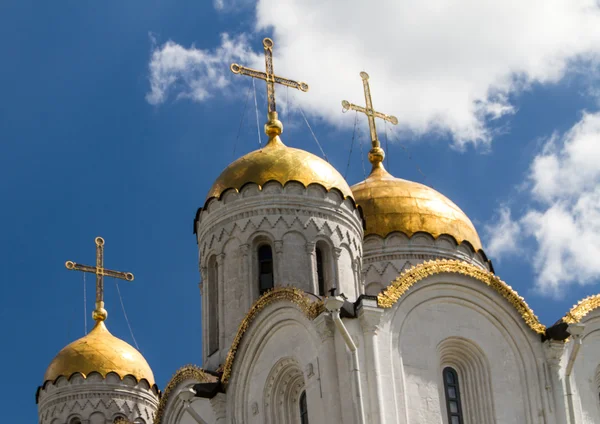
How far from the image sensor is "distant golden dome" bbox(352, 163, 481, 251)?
25016mm

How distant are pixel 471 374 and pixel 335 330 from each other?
2535 mm

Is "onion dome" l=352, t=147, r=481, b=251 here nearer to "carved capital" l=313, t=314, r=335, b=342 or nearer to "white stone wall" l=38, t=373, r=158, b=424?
"white stone wall" l=38, t=373, r=158, b=424

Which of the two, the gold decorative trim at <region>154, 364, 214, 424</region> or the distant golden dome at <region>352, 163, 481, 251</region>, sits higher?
the distant golden dome at <region>352, 163, 481, 251</region>

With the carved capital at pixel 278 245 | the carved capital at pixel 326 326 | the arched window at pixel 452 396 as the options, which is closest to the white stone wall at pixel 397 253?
the carved capital at pixel 278 245

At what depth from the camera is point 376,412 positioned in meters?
17.3

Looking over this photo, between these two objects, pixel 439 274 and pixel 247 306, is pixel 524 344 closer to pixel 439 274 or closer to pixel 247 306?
pixel 439 274

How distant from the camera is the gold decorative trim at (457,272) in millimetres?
18703

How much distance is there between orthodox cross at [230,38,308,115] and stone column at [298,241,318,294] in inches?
149

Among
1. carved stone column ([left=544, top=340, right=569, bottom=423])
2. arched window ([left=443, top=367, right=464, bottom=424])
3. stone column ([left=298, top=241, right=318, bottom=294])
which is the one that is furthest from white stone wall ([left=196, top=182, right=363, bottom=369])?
carved stone column ([left=544, top=340, right=569, bottom=423])

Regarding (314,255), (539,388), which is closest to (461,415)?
(539,388)

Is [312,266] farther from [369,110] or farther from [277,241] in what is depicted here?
[369,110]

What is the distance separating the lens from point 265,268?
70.7 ft

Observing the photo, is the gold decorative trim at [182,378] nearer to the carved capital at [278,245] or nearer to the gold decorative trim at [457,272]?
the carved capital at [278,245]

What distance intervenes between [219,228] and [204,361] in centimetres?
237
